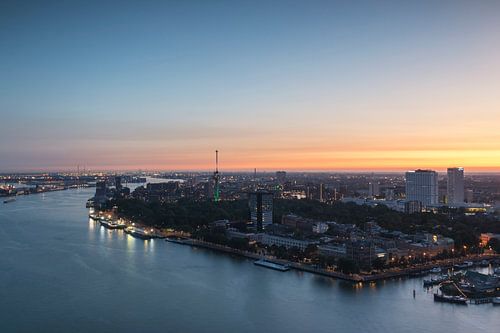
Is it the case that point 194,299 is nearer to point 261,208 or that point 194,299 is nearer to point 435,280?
point 435,280

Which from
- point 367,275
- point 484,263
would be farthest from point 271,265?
point 484,263

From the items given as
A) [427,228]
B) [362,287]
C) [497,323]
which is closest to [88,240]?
[362,287]

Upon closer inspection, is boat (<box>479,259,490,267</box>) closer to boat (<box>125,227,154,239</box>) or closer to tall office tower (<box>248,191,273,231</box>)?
tall office tower (<box>248,191,273,231</box>)

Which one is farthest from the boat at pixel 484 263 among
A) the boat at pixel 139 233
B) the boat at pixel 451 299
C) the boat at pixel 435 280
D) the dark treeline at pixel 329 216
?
the boat at pixel 139 233

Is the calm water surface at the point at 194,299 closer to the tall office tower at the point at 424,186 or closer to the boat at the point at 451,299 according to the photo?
the boat at the point at 451,299

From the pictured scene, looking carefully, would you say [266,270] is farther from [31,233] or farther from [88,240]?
[31,233]

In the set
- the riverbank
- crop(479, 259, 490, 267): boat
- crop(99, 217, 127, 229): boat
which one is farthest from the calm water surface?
crop(99, 217, 127, 229): boat
